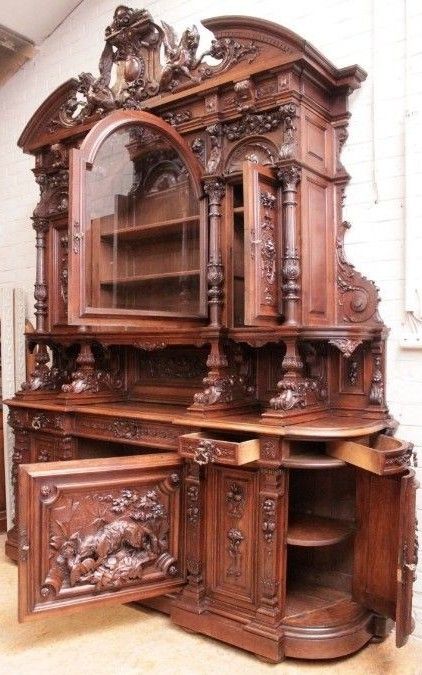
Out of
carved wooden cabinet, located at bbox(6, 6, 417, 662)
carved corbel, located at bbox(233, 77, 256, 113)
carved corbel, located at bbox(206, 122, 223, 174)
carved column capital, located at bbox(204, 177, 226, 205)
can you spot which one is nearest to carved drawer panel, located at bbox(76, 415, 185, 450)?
carved wooden cabinet, located at bbox(6, 6, 417, 662)

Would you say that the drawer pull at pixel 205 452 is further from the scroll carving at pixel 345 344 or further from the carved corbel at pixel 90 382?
the carved corbel at pixel 90 382

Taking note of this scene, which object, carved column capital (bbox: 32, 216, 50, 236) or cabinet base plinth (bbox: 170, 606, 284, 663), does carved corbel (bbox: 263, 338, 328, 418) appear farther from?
carved column capital (bbox: 32, 216, 50, 236)

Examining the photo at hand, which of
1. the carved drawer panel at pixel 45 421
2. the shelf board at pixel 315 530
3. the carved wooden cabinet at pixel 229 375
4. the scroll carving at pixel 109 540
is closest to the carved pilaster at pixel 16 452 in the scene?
the carved drawer panel at pixel 45 421

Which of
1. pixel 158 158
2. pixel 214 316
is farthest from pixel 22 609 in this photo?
pixel 158 158

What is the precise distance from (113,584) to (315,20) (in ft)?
9.41

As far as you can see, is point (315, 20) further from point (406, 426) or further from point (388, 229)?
point (406, 426)

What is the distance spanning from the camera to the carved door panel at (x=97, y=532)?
7.95ft

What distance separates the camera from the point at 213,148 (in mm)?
2939

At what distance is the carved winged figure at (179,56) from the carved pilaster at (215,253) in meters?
0.56

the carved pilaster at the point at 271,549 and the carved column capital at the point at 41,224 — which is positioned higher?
the carved column capital at the point at 41,224

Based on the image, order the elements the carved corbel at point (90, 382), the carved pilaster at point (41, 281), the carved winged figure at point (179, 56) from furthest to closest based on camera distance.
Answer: the carved pilaster at point (41, 281) → the carved corbel at point (90, 382) → the carved winged figure at point (179, 56)

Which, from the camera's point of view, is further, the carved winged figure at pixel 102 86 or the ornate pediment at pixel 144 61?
the carved winged figure at pixel 102 86

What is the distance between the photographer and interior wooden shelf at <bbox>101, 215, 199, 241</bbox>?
3.01m

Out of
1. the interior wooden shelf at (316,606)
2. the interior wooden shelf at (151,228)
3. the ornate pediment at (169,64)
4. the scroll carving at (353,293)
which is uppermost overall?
the ornate pediment at (169,64)
